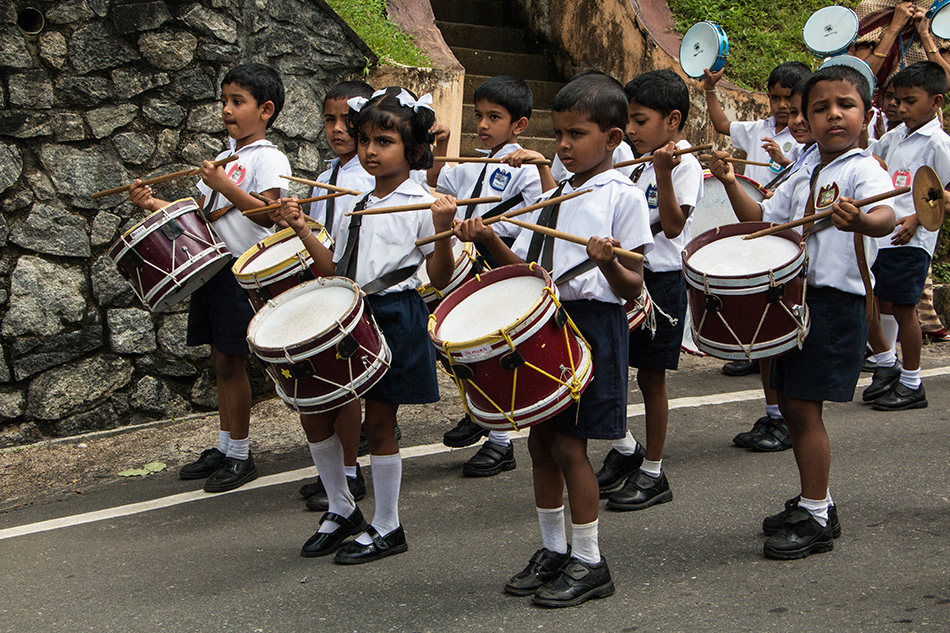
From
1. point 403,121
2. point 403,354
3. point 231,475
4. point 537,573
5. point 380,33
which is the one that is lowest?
point 231,475

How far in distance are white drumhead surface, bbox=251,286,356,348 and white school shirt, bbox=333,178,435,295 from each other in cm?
18

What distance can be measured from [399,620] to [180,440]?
113 inches

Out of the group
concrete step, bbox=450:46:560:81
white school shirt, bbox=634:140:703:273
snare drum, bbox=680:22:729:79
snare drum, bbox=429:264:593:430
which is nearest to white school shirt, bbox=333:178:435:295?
snare drum, bbox=429:264:593:430

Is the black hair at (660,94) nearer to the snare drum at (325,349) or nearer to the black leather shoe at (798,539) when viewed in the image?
the snare drum at (325,349)

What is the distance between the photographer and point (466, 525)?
163 inches

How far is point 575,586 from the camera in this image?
3.23m

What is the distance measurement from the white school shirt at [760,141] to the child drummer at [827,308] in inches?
96.1

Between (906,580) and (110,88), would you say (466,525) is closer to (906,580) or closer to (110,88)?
(906,580)

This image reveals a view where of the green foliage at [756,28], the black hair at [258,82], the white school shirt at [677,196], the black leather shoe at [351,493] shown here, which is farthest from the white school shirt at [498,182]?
the green foliage at [756,28]

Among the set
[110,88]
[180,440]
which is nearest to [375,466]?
[180,440]

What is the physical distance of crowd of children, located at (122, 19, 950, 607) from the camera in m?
3.31

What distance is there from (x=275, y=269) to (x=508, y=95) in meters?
1.60

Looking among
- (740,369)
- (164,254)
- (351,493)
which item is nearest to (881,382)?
(740,369)

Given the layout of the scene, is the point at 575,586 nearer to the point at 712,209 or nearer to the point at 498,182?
the point at 498,182
